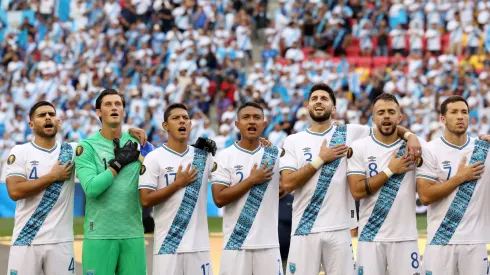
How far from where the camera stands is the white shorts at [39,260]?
32.7 ft

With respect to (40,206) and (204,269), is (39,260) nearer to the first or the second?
(40,206)

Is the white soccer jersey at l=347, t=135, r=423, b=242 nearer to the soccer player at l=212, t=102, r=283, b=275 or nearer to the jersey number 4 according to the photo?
the soccer player at l=212, t=102, r=283, b=275

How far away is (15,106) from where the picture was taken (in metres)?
28.5

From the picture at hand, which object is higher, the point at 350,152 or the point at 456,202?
the point at 350,152

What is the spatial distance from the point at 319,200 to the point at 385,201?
26.0 inches

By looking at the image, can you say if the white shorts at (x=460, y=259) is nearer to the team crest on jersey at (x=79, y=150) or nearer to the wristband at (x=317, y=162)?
the wristband at (x=317, y=162)

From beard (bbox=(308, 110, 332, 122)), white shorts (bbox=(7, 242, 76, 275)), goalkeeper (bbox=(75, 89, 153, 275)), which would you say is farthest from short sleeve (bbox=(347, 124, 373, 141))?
white shorts (bbox=(7, 242, 76, 275))

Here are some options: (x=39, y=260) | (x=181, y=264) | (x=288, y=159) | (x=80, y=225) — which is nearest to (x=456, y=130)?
(x=288, y=159)

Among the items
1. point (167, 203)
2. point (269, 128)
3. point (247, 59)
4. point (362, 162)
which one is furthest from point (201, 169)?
point (247, 59)

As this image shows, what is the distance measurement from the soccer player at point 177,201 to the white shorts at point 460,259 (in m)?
2.17

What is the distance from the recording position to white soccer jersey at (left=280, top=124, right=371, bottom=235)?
1008 centimetres

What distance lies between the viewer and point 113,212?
984 centimetres

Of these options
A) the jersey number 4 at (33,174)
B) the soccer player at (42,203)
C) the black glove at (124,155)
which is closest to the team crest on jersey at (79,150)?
the soccer player at (42,203)

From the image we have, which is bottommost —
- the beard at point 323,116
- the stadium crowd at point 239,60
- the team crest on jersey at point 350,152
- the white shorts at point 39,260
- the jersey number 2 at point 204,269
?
the jersey number 2 at point 204,269
